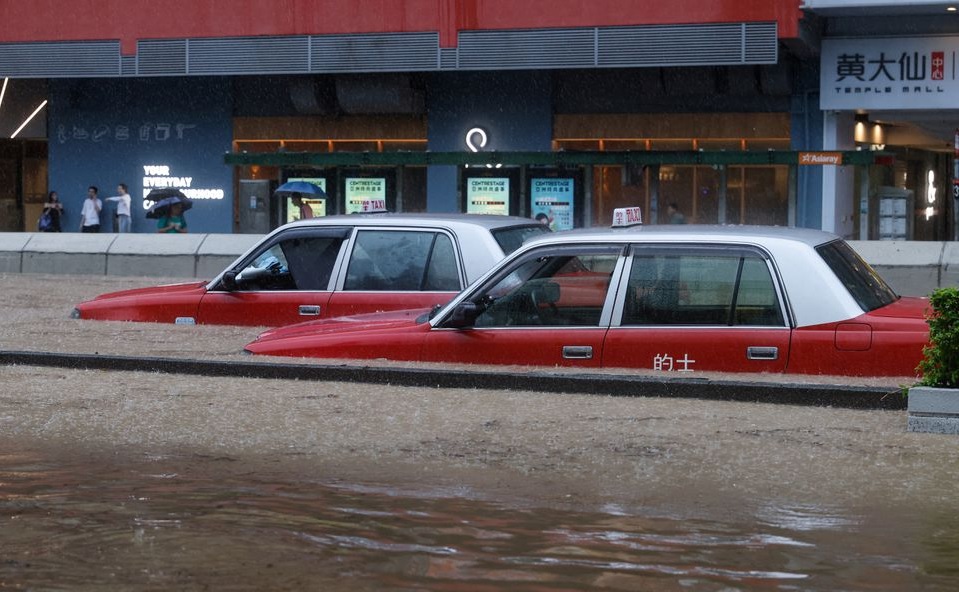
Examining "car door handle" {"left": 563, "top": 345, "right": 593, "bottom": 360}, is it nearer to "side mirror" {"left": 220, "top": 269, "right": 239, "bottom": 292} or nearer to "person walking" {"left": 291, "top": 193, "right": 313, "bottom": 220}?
"side mirror" {"left": 220, "top": 269, "right": 239, "bottom": 292}

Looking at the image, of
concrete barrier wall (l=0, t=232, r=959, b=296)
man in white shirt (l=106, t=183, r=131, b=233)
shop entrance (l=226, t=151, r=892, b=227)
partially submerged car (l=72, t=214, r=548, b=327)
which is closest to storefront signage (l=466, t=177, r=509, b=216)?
shop entrance (l=226, t=151, r=892, b=227)

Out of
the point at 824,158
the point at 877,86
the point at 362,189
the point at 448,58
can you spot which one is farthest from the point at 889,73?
the point at 362,189

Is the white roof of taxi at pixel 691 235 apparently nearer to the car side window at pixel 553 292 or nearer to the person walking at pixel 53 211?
the car side window at pixel 553 292

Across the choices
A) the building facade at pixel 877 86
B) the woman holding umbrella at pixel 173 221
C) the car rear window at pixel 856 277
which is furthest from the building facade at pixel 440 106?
the car rear window at pixel 856 277

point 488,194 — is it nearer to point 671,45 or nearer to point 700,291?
point 671,45

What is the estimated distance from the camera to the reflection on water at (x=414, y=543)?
5.29 m

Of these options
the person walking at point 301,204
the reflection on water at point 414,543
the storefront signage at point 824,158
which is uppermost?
the storefront signage at point 824,158

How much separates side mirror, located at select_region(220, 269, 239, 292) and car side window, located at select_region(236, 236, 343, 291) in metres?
0.03

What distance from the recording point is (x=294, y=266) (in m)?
12.1

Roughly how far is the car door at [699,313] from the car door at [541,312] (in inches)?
5.6

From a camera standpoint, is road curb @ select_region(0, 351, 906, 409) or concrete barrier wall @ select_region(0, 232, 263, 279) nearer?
road curb @ select_region(0, 351, 906, 409)

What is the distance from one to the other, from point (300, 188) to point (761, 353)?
74.8 feet

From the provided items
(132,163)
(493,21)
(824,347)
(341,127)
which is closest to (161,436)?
(824,347)

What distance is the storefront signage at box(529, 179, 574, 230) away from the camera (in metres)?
31.7
